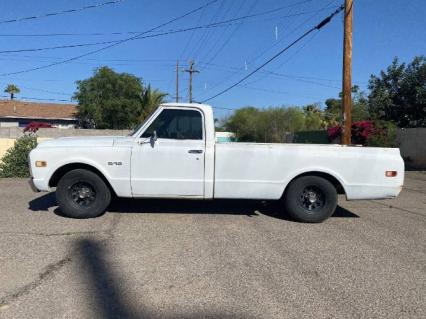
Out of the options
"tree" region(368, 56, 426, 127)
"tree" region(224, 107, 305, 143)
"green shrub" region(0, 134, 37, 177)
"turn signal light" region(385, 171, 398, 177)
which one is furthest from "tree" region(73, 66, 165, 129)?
"turn signal light" region(385, 171, 398, 177)

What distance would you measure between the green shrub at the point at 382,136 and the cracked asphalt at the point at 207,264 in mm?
12280

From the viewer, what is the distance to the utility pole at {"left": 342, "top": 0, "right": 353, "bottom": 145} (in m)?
14.2

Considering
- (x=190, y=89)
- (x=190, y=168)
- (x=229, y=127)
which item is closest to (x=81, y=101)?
(x=190, y=89)

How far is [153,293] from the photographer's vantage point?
15.3ft

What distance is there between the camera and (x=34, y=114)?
Result: 48125 mm

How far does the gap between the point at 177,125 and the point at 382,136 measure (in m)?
15.3

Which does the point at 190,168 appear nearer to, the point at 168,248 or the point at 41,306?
the point at 168,248

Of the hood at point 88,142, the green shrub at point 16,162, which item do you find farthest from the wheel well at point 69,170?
the green shrub at point 16,162

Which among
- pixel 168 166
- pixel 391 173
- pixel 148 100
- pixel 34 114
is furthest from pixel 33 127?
pixel 391 173

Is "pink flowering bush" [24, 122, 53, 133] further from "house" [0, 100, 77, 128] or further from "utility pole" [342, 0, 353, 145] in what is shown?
"house" [0, 100, 77, 128]

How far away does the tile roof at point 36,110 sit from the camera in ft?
156

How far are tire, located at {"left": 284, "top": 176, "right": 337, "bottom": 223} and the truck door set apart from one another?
58.4 inches

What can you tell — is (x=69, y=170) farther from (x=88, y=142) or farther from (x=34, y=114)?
(x=34, y=114)

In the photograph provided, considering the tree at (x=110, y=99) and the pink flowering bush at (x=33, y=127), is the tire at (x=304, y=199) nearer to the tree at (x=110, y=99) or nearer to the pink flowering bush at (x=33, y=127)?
the pink flowering bush at (x=33, y=127)
